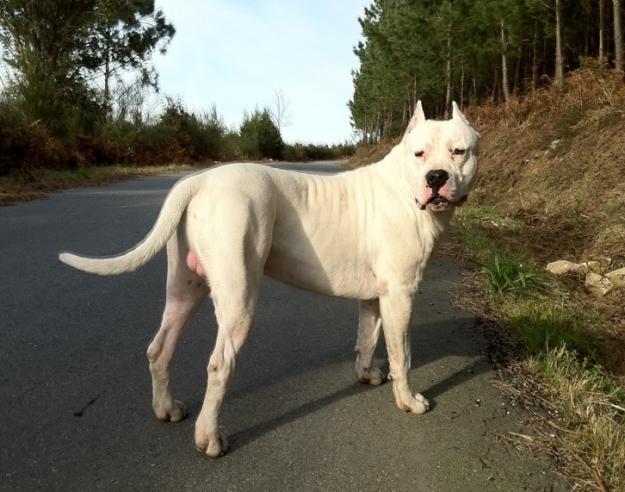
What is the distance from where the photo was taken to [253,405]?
2.84 meters

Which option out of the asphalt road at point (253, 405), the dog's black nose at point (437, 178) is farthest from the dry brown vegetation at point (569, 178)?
the dog's black nose at point (437, 178)

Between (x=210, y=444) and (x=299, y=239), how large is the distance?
1086 mm

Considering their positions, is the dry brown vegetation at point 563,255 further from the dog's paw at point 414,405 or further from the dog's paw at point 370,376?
the dog's paw at point 370,376

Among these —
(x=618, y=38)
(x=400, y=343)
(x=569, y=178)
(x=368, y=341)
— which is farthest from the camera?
(x=618, y=38)

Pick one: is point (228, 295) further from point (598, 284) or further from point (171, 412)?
point (598, 284)

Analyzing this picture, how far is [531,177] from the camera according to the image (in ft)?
31.7

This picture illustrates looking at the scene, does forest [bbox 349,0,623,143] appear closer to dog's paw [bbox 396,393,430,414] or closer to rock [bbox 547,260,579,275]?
rock [bbox 547,260,579,275]

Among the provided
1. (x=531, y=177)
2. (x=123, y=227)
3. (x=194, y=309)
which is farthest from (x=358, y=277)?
(x=531, y=177)

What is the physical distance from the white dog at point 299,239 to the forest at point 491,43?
37.4 ft

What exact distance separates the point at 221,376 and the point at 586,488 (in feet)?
5.17

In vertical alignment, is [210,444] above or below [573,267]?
below

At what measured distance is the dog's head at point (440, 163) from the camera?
268 centimetres

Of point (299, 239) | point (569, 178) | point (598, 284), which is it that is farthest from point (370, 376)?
point (569, 178)

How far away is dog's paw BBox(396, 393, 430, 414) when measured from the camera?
2.83 meters
